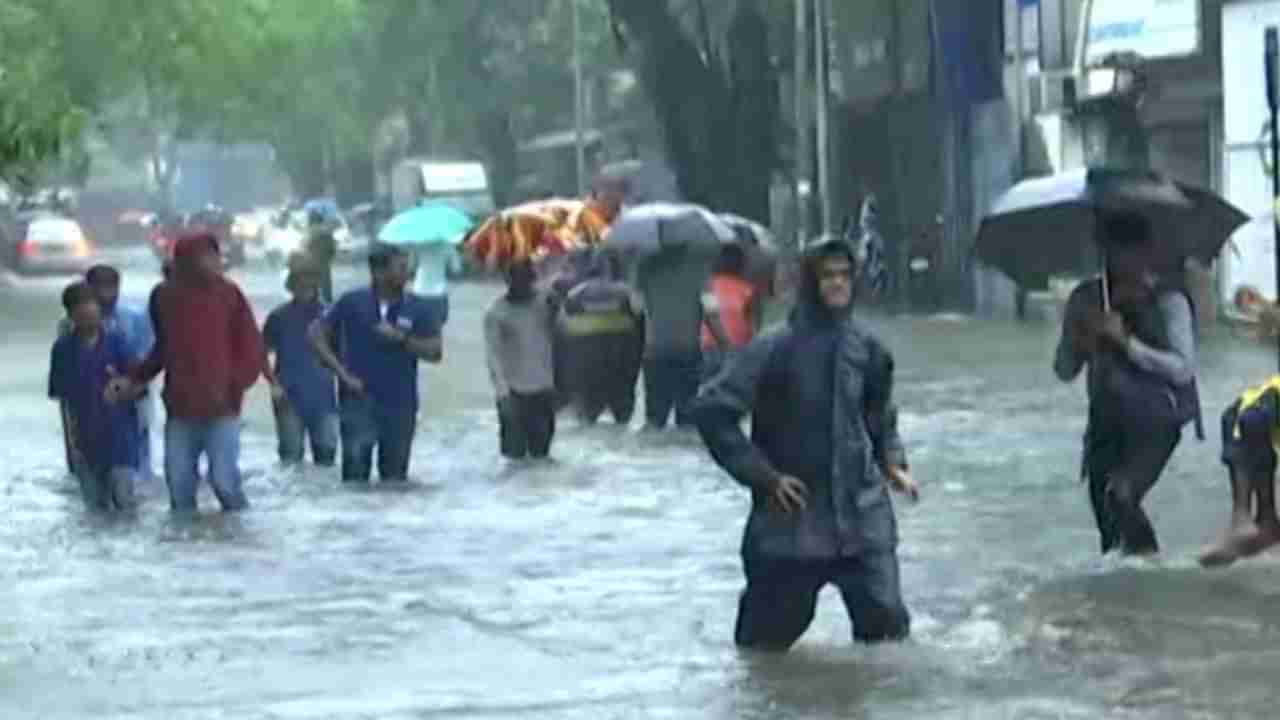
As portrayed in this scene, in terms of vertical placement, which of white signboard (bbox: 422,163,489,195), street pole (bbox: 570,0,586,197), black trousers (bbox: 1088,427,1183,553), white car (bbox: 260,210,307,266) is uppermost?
black trousers (bbox: 1088,427,1183,553)

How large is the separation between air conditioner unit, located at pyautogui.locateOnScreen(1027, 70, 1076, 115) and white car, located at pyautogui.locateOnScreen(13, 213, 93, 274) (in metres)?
30.8

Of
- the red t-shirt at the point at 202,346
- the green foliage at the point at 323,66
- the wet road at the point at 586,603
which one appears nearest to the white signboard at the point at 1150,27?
the green foliage at the point at 323,66

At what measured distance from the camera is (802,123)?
59.3 metres

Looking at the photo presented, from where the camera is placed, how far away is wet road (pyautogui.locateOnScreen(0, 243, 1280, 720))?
12758 millimetres

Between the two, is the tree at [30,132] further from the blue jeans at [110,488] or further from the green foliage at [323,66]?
the green foliage at [323,66]

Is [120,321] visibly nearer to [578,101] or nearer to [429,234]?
[429,234]

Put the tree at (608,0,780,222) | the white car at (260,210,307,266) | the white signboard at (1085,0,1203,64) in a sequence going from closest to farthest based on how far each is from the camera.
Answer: the white signboard at (1085,0,1203,64) → the tree at (608,0,780,222) → the white car at (260,210,307,266)

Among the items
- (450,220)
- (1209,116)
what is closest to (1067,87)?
(1209,116)

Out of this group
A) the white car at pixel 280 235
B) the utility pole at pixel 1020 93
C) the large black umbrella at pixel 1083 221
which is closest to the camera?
the large black umbrella at pixel 1083 221

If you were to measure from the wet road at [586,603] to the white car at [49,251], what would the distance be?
53939 millimetres

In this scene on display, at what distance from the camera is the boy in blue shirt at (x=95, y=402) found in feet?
68.8

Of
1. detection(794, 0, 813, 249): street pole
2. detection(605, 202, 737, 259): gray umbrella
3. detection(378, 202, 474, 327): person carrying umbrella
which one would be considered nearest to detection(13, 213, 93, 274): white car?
detection(794, 0, 813, 249): street pole

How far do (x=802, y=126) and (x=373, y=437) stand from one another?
36.8 meters

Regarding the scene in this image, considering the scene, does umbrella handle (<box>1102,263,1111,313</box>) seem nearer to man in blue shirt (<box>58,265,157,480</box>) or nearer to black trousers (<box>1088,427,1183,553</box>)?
black trousers (<box>1088,427,1183,553</box>)
